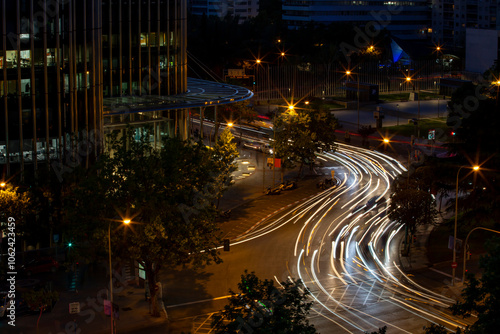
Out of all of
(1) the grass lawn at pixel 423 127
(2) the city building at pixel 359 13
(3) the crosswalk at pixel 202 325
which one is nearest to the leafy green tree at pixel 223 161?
(3) the crosswalk at pixel 202 325

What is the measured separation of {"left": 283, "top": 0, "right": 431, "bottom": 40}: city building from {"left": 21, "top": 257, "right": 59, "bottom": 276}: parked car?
147 meters

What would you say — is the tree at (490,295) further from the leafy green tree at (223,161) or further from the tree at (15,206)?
the leafy green tree at (223,161)

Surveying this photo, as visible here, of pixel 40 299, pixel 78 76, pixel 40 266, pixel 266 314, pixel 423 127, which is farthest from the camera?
pixel 423 127

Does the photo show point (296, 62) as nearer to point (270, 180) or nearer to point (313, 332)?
point (270, 180)

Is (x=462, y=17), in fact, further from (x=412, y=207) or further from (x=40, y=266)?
(x=40, y=266)

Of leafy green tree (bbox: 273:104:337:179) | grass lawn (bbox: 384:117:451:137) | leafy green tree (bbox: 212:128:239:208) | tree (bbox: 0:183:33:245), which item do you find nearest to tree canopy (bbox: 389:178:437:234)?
leafy green tree (bbox: 212:128:239:208)

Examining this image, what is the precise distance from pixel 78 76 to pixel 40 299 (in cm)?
1869

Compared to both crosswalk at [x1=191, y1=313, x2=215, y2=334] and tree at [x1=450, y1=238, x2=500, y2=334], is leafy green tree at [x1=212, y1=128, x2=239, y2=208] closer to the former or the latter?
crosswalk at [x1=191, y1=313, x2=215, y2=334]

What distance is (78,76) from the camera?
2042 inches

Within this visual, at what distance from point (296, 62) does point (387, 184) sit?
68528mm

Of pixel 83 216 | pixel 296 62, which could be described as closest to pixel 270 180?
pixel 83 216

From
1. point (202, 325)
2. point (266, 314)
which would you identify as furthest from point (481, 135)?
point (266, 314)

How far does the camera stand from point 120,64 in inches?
2467

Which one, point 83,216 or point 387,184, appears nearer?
point 83,216
